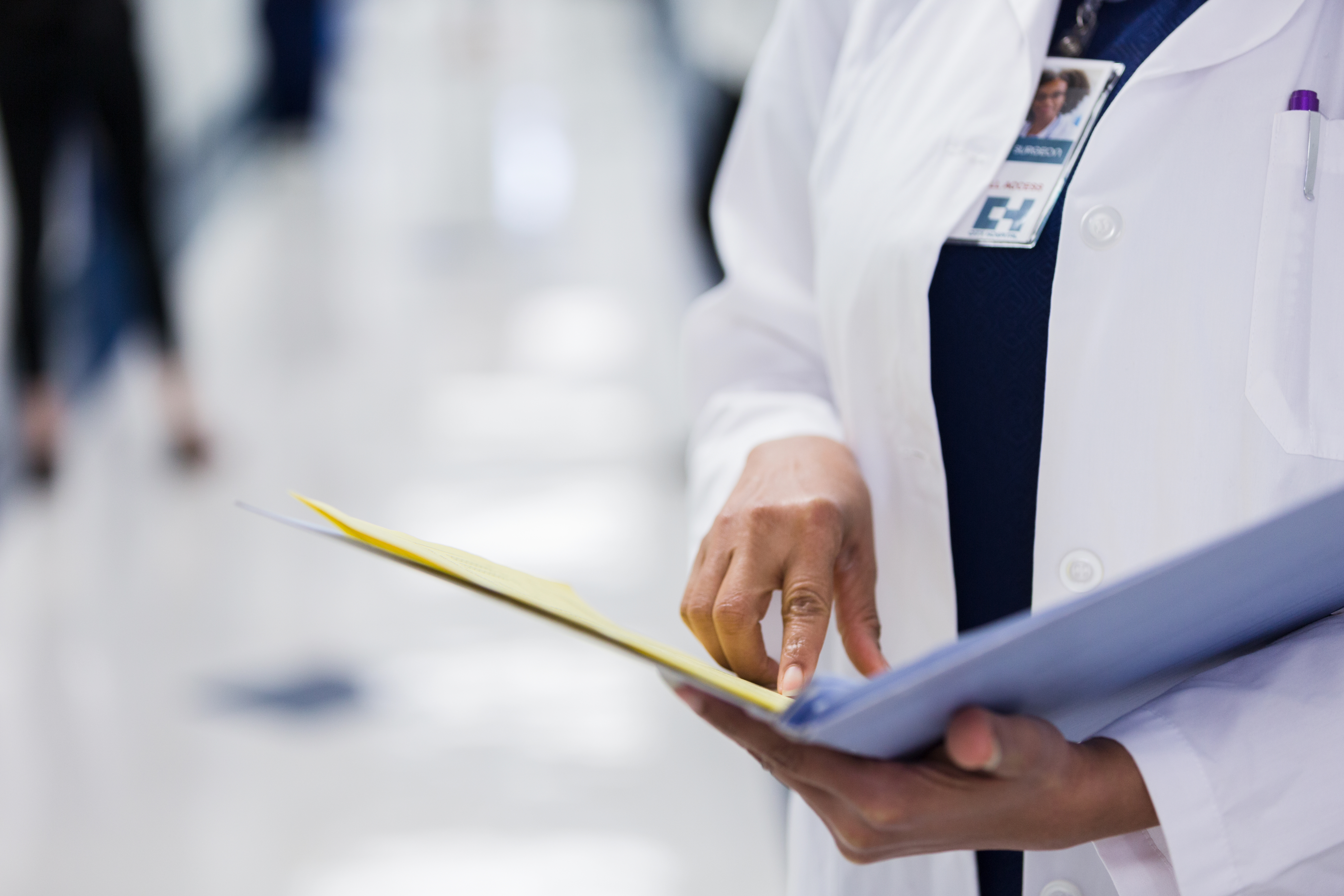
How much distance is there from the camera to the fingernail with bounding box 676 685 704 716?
0.66 metres

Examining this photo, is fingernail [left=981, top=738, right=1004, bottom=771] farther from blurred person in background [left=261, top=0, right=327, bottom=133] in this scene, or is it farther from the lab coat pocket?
blurred person in background [left=261, top=0, right=327, bottom=133]

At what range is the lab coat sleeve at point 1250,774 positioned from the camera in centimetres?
70

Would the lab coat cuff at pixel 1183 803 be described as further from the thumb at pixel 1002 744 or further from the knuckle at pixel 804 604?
the knuckle at pixel 804 604

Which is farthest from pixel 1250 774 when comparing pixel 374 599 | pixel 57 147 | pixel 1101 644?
pixel 57 147

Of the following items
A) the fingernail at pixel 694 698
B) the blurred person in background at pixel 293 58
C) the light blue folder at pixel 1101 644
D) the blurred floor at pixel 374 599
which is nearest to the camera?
the light blue folder at pixel 1101 644

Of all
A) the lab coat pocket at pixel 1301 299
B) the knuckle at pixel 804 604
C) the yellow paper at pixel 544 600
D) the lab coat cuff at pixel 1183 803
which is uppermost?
the lab coat pocket at pixel 1301 299

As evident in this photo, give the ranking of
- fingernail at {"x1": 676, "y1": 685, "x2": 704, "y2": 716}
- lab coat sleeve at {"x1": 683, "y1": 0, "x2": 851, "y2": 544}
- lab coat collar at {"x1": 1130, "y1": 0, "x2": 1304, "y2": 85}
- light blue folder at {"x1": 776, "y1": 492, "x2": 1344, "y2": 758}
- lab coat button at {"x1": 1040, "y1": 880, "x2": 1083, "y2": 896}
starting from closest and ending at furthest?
light blue folder at {"x1": 776, "y1": 492, "x2": 1344, "y2": 758} → fingernail at {"x1": 676, "y1": 685, "x2": 704, "y2": 716} → lab coat collar at {"x1": 1130, "y1": 0, "x2": 1304, "y2": 85} → lab coat button at {"x1": 1040, "y1": 880, "x2": 1083, "y2": 896} → lab coat sleeve at {"x1": 683, "y1": 0, "x2": 851, "y2": 544}

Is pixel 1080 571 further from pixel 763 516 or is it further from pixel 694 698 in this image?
pixel 694 698

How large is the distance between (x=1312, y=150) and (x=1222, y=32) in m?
0.10

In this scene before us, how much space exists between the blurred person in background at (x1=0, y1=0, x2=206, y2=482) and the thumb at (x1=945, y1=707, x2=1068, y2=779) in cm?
299

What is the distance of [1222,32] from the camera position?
785 mm

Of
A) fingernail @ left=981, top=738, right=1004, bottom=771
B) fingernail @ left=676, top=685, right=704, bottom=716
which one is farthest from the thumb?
fingernail @ left=676, top=685, right=704, bottom=716

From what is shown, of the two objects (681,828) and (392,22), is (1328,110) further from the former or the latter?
(392,22)

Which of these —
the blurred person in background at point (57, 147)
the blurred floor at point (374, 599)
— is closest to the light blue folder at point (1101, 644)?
the blurred floor at point (374, 599)
